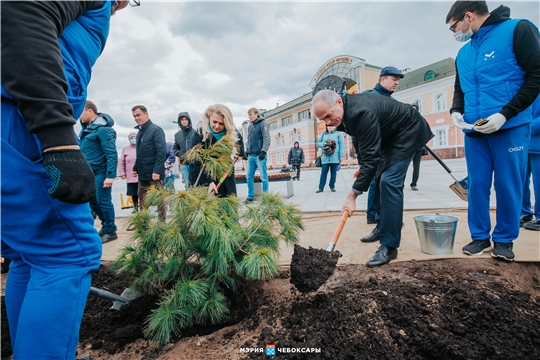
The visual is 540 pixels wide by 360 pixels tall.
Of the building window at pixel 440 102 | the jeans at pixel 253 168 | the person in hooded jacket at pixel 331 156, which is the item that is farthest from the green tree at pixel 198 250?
the building window at pixel 440 102

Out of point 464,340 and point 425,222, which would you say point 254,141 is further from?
point 464,340

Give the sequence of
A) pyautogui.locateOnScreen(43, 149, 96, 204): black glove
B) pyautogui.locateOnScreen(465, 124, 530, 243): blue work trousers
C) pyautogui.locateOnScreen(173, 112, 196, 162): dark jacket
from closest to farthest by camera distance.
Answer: pyautogui.locateOnScreen(43, 149, 96, 204): black glove < pyautogui.locateOnScreen(465, 124, 530, 243): blue work trousers < pyautogui.locateOnScreen(173, 112, 196, 162): dark jacket

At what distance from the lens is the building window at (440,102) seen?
74.6ft

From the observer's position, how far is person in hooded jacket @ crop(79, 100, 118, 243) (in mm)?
3385

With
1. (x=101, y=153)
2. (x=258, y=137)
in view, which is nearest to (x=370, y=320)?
(x=101, y=153)

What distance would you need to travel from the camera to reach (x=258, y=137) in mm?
5641

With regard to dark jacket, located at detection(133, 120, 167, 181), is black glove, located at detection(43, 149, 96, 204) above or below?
below

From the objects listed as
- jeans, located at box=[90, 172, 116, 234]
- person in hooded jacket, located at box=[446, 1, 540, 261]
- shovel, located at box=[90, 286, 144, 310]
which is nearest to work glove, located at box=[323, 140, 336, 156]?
person in hooded jacket, located at box=[446, 1, 540, 261]

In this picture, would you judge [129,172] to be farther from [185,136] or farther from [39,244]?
[39,244]

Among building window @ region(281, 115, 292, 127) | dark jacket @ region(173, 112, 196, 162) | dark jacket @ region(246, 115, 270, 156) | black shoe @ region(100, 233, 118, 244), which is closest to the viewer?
black shoe @ region(100, 233, 118, 244)

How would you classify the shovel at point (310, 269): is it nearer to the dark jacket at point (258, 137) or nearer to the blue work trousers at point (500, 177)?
the blue work trousers at point (500, 177)

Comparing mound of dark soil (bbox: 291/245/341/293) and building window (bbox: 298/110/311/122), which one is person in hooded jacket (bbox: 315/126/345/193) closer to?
mound of dark soil (bbox: 291/245/341/293)

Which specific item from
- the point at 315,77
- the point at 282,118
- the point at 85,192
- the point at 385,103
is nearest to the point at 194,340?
the point at 85,192

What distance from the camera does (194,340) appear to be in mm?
1471
